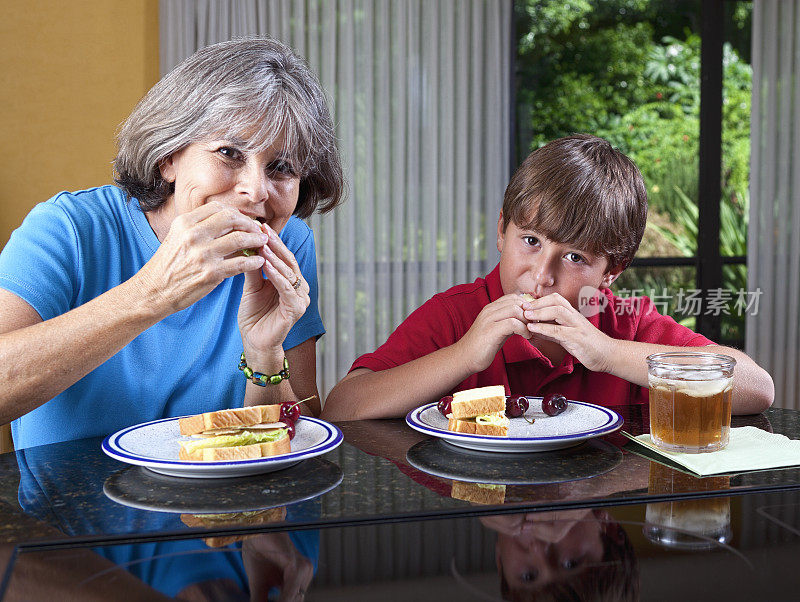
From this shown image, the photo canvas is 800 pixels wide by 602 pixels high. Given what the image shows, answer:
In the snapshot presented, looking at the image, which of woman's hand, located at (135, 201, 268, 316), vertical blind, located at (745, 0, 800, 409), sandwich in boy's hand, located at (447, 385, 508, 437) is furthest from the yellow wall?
vertical blind, located at (745, 0, 800, 409)

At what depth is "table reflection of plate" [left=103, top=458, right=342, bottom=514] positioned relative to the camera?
2.97 feet

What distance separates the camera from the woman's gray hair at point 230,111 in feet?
4.42

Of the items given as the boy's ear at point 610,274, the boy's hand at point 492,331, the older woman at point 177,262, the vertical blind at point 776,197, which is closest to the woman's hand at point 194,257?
the older woman at point 177,262

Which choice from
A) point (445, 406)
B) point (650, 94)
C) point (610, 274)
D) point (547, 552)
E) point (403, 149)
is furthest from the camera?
point (650, 94)

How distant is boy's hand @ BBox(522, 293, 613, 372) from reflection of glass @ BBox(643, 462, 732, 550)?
15.6 inches

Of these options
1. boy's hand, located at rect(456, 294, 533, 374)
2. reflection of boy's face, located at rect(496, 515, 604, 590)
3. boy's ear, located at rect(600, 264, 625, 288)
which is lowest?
reflection of boy's face, located at rect(496, 515, 604, 590)

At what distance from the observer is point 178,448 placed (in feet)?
3.56

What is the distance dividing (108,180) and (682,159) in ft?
12.5

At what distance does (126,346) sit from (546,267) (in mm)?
845

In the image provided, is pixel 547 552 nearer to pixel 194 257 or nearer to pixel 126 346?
pixel 194 257

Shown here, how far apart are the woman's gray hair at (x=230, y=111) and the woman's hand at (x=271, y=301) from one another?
0.18m

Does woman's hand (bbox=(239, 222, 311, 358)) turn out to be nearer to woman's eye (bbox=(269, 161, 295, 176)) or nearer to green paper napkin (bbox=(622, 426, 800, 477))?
woman's eye (bbox=(269, 161, 295, 176))

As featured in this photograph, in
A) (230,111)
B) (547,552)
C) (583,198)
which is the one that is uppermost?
(230,111)

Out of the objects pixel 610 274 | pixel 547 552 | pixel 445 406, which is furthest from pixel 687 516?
pixel 610 274
